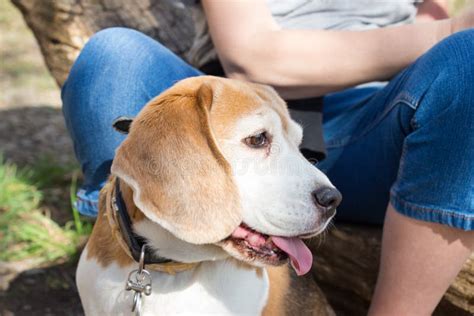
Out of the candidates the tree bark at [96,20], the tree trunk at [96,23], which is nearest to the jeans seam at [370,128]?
the tree trunk at [96,23]

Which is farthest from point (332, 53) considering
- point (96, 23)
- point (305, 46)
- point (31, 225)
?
point (31, 225)

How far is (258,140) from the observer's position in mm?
1887

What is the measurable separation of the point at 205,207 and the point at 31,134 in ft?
10.6

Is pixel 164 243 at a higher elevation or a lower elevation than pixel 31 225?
higher

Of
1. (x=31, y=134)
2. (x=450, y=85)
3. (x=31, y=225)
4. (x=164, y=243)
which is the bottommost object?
(x=31, y=134)

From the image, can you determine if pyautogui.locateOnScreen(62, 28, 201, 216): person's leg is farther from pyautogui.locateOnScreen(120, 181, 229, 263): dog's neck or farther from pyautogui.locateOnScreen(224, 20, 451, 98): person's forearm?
pyautogui.locateOnScreen(120, 181, 229, 263): dog's neck

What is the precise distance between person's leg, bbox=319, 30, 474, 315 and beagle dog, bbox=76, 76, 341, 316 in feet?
1.20

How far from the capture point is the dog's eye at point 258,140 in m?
1.87

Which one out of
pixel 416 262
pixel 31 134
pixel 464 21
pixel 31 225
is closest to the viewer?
pixel 416 262

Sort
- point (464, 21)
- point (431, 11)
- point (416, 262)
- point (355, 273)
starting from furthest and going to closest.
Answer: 1. point (431, 11)
2. point (355, 273)
3. point (464, 21)
4. point (416, 262)

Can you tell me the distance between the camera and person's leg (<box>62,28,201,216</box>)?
2.49 meters

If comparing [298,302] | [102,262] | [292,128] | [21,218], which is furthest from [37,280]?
[292,128]

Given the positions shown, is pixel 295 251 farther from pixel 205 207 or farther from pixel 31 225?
pixel 31 225

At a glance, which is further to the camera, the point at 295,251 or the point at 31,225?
the point at 31,225
